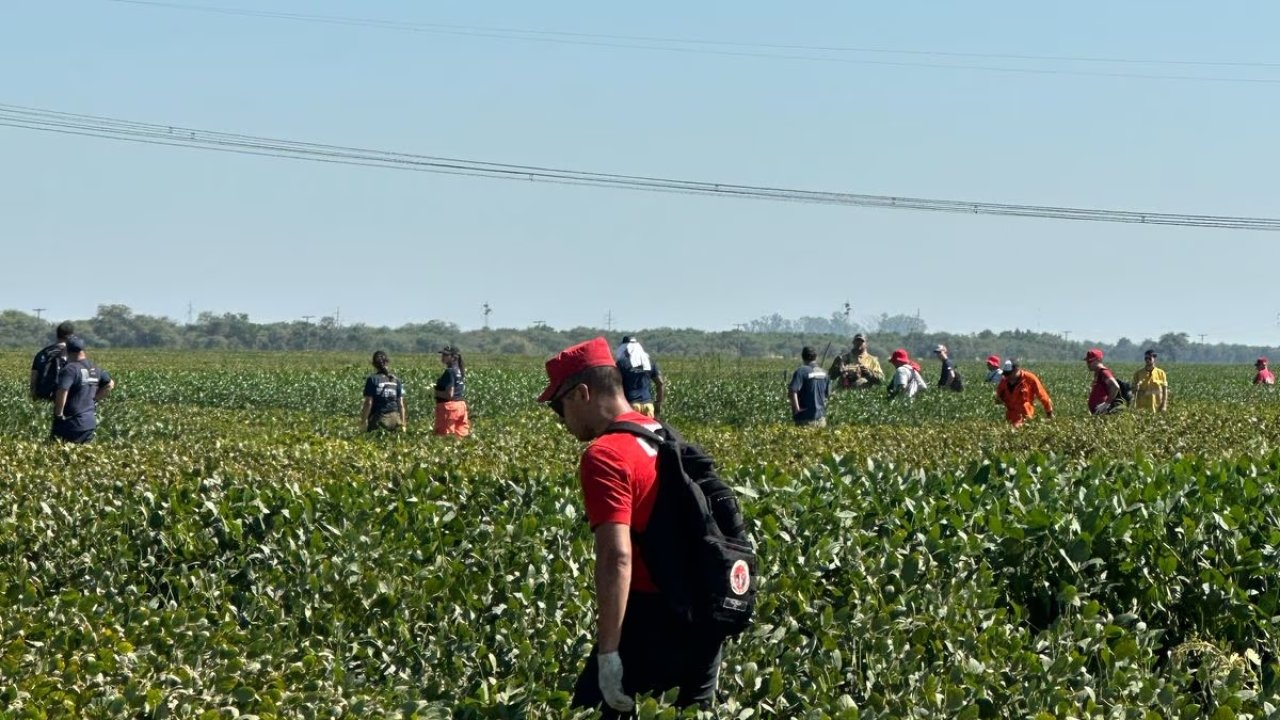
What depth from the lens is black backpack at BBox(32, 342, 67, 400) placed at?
54.1ft

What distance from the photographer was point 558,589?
25.8 ft

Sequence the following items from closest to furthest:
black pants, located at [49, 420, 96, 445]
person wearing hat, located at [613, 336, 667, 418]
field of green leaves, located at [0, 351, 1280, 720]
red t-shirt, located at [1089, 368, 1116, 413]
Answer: field of green leaves, located at [0, 351, 1280, 720] < black pants, located at [49, 420, 96, 445] < person wearing hat, located at [613, 336, 667, 418] < red t-shirt, located at [1089, 368, 1116, 413]

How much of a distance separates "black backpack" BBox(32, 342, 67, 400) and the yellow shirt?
44.7ft

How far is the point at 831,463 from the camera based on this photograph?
11.6m

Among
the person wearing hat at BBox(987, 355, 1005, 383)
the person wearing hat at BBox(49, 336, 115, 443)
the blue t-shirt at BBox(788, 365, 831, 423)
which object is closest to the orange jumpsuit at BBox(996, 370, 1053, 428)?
the blue t-shirt at BBox(788, 365, 831, 423)

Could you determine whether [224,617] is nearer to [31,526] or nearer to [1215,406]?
[31,526]

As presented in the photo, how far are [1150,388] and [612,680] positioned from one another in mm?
18783

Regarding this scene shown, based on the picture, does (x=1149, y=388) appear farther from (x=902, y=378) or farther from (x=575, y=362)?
(x=575, y=362)

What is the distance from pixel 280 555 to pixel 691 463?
413 cm

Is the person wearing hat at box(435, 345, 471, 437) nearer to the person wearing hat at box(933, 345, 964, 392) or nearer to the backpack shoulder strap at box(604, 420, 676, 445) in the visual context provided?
the backpack shoulder strap at box(604, 420, 676, 445)

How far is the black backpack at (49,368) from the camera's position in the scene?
54.1ft

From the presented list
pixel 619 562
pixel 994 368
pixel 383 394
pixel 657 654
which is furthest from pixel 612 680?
pixel 994 368

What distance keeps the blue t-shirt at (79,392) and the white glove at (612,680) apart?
1182 cm

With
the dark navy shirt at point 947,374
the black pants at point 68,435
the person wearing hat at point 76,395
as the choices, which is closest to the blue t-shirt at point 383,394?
the person wearing hat at point 76,395
